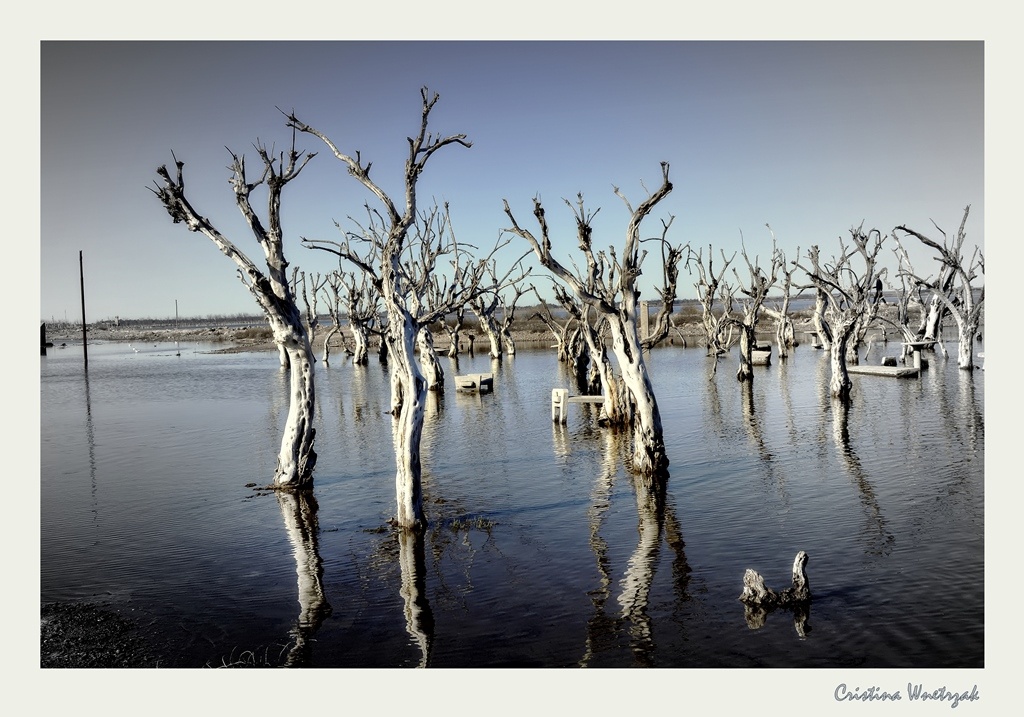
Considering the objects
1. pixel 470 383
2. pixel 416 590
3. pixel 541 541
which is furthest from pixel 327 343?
pixel 416 590

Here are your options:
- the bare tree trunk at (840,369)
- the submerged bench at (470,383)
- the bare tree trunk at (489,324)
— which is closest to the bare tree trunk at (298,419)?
the submerged bench at (470,383)

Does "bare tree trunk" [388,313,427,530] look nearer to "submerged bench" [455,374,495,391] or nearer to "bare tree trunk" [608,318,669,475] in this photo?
"bare tree trunk" [608,318,669,475]

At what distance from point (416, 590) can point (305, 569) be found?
191 cm

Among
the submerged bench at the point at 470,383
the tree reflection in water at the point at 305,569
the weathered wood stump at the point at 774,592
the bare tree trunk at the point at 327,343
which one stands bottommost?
the tree reflection in water at the point at 305,569

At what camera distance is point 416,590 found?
34.4 ft

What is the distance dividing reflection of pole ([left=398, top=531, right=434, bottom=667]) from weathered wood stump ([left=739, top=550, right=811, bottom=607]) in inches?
139

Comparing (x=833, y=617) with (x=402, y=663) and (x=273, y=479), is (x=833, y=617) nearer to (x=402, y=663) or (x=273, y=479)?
(x=402, y=663)

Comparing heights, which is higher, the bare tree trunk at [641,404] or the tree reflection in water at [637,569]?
the bare tree trunk at [641,404]

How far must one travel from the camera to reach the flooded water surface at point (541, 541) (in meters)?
8.88

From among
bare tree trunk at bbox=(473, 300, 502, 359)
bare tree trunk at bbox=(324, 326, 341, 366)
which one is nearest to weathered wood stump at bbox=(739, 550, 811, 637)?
bare tree trunk at bbox=(473, 300, 502, 359)

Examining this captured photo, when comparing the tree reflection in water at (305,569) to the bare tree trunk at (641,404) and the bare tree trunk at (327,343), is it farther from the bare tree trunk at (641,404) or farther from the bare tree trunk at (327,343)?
the bare tree trunk at (327,343)

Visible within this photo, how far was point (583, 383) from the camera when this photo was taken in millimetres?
33969

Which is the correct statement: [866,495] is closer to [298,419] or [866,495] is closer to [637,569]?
[637,569]

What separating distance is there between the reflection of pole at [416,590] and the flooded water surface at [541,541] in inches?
1.6
